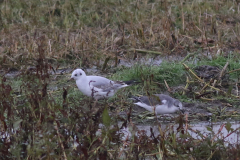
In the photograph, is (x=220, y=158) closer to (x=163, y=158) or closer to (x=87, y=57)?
(x=163, y=158)

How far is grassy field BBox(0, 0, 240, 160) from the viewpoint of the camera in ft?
10.9

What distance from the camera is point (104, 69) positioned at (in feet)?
22.9

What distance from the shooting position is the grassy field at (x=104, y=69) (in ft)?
10.9

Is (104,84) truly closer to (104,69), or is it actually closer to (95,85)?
(95,85)

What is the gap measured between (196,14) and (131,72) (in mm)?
3826

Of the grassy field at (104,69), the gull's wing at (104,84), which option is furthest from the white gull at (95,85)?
the grassy field at (104,69)

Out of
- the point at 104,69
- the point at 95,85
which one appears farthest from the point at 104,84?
the point at 104,69

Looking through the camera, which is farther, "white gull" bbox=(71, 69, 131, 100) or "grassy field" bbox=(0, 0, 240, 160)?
"white gull" bbox=(71, 69, 131, 100)

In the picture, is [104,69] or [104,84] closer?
[104,84]

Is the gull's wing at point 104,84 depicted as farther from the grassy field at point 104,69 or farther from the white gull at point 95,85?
the grassy field at point 104,69

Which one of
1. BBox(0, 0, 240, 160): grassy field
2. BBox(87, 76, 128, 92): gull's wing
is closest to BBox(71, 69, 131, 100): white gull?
BBox(87, 76, 128, 92): gull's wing

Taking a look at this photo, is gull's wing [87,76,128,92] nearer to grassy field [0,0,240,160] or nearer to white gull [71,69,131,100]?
white gull [71,69,131,100]

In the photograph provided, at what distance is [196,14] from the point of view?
9.66 meters

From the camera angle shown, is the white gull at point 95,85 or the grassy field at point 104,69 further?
the white gull at point 95,85
